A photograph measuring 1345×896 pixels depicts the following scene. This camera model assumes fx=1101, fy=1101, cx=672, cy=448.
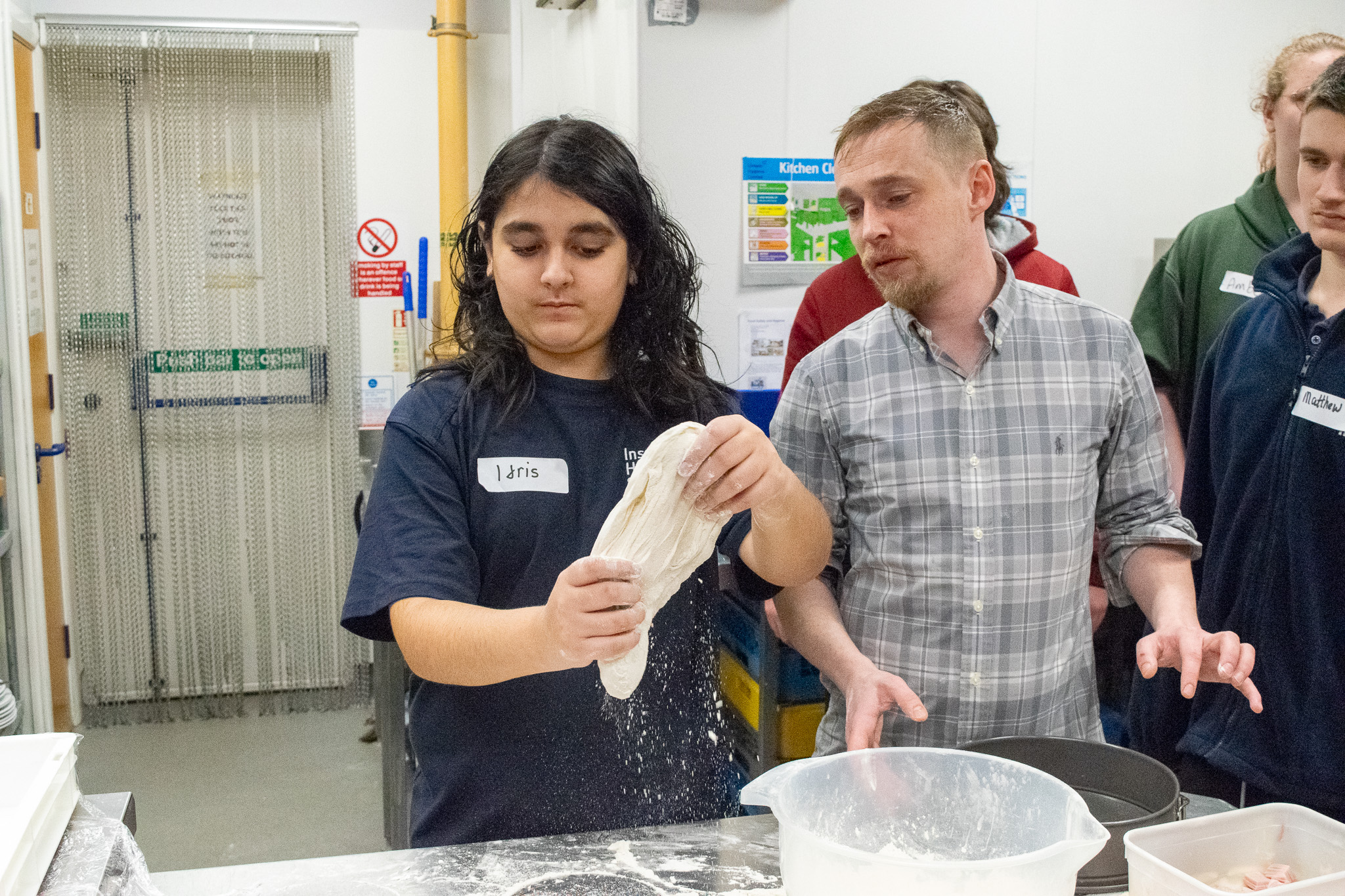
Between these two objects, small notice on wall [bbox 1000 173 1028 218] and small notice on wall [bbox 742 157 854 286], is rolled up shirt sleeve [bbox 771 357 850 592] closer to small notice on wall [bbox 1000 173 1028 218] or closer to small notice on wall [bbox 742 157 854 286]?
small notice on wall [bbox 742 157 854 286]

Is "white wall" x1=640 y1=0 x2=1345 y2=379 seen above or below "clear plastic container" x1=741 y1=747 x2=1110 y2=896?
above

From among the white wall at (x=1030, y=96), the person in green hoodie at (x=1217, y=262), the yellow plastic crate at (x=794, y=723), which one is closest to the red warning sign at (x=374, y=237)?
the white wall at (x=1030, y=96)

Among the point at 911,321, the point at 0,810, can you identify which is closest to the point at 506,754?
the point at 0,810

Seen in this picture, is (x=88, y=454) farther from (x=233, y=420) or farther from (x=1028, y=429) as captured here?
(x=1028, y=429)

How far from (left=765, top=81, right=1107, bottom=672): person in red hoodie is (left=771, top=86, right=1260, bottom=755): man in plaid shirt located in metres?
0.67

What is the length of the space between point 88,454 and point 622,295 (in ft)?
→ 10.9

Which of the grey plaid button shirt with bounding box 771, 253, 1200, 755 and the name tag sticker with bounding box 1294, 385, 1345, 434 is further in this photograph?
the name tag sticker with bounding box 1294, 385, 1345, 434

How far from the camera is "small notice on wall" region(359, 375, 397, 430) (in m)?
4.18

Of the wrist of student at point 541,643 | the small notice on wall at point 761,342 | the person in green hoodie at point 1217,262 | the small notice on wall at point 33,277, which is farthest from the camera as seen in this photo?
the small notice on wall at point 33,277

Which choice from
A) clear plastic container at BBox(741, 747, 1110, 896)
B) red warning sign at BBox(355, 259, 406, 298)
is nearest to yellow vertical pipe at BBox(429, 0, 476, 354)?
red warning sign at BBox(355, 259, 406, 298)

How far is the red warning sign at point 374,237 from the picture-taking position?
162 inches

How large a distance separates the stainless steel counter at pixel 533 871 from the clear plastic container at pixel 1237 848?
0.35 metres

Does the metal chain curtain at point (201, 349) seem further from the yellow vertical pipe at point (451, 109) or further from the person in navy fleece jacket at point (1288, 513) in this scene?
the person in navy fleece jacket at point (1288, 513)

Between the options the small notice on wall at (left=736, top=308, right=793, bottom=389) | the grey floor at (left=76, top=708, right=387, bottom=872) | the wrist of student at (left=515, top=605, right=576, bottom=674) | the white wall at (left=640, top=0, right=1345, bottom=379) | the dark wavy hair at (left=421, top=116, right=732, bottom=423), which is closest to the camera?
the wrist of student at (left=515, top=605, right=576, bottom=674)
